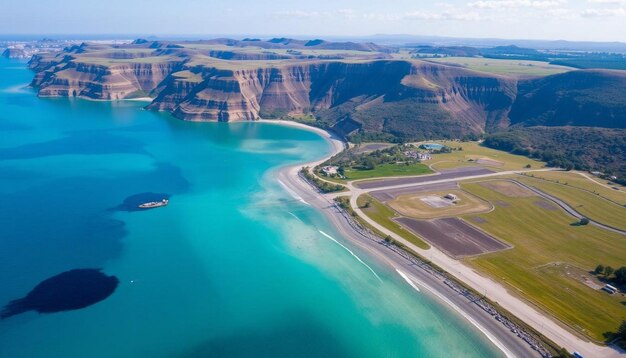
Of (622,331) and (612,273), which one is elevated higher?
(612,273)

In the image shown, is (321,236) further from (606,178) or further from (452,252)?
(606,178)

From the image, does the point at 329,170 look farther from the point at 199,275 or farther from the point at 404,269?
the point at 199,275

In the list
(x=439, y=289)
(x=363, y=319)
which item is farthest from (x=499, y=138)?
(x=363, y=319)

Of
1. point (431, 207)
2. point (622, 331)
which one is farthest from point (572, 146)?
point (622, 331)

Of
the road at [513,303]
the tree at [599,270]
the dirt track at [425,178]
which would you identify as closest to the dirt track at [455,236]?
the road at [513,303]

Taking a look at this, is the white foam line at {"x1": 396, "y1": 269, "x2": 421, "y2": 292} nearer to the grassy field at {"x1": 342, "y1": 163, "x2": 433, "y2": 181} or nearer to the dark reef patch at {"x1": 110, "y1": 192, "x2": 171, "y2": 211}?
the grassy field at {"x1": 342, "y1": 163, "x2": 433, "y2": 181}

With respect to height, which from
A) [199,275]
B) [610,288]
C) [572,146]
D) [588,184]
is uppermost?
[572,146]
